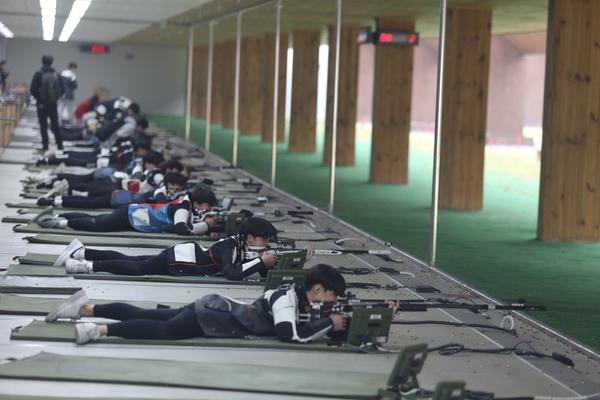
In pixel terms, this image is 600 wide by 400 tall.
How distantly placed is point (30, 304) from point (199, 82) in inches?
1519

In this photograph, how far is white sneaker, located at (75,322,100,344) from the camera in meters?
6.91

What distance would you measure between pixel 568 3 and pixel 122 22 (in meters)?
13.3

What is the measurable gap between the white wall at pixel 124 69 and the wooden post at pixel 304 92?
19569 millimetres

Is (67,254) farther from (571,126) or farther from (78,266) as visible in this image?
(571,126)

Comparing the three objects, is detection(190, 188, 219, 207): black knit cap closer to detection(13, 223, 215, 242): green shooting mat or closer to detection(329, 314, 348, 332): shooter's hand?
detection(13, 223, 215, 242): green shooting mat

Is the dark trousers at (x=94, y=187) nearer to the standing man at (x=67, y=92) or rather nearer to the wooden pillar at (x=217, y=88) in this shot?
the standing man at (x=67, y=92)

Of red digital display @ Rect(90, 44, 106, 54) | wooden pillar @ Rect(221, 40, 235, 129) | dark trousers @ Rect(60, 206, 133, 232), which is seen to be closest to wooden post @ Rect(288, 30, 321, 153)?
wooden pillar @ Rect(221, 40, 235, 129)

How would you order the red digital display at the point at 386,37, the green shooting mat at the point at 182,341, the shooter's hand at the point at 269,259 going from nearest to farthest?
the green shooting mat at the point at 182,341, the shooter's hand at the point at 269,259, the red digital display at the point at 386,37

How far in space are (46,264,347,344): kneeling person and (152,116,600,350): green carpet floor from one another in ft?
6.99

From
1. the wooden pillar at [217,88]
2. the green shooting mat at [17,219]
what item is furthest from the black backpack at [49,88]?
the wooden pillar at [217,88]

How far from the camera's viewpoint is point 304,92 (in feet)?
Result: 90.6

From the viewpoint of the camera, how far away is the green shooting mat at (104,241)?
11.3 meters

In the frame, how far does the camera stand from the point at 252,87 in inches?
1389

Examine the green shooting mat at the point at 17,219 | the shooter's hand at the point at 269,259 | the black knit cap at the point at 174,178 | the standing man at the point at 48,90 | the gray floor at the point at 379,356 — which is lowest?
the gray floor at the point at 379,356
